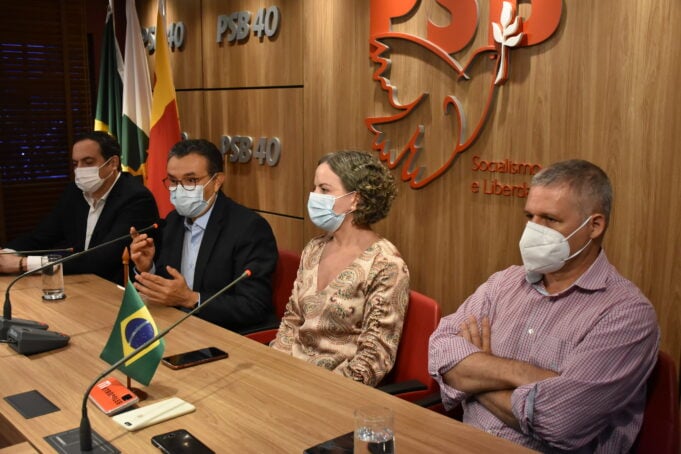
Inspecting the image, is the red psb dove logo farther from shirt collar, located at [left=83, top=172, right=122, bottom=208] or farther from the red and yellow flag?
the red and yellow flag

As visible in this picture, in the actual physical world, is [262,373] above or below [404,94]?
below

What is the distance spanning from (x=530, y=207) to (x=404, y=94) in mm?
1539

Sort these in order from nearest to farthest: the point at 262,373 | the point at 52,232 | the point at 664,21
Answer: the point at 262,373
the point at 664,21
the point at 52,232

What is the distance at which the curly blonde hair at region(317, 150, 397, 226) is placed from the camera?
2.54m

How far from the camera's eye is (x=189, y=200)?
10.0ft

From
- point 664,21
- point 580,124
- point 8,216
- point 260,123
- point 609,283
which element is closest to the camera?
point 609,283

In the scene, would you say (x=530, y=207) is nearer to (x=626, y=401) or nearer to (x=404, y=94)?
(x=626, y=401)

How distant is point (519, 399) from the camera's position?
1.80m

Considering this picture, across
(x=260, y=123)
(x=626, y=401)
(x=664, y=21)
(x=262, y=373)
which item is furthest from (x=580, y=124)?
(x=260, y=123)

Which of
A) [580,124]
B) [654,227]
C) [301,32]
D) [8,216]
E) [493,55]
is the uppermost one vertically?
[301,32]

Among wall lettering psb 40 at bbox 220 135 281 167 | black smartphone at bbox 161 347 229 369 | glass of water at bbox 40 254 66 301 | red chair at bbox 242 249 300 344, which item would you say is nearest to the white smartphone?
black smartphone at bbox 161 347 229 369

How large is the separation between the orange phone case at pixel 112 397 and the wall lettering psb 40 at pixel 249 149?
8.43ft

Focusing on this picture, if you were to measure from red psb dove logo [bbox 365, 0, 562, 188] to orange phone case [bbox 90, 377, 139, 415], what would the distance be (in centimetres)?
192

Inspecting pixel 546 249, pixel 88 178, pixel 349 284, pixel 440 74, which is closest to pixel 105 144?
pixel 88 178
